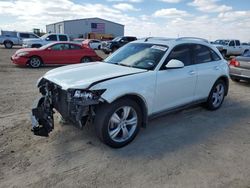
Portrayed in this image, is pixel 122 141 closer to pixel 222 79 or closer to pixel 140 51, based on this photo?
pixel 140 51

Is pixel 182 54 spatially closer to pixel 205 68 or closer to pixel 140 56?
pixel 205 68

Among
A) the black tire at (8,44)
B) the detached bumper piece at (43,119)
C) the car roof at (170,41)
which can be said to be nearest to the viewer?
the detached bumper piece at (43,119)

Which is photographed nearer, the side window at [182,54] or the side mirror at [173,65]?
the side mirror at [173,65]

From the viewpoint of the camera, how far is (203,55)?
230 inches

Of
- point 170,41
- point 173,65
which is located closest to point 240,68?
point 170,41

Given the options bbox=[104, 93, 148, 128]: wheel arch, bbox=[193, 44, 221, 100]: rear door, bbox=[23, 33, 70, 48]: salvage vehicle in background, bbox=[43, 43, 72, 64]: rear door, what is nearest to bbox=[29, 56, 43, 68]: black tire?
bbox=[43, 43, 72, 64]: rear door

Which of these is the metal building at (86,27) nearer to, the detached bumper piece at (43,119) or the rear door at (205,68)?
the rear door at (205,68)

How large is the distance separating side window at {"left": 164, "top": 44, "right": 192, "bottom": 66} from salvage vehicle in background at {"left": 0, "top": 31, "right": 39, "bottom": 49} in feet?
96.7

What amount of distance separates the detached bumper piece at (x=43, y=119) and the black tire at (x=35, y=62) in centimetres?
966

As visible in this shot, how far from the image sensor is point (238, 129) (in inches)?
205

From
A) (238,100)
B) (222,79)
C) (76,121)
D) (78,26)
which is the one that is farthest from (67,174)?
(78,26)

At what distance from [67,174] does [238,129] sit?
139 inches

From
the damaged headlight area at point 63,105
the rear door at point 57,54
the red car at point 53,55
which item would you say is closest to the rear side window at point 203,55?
the damaged headlight area at point 63,105

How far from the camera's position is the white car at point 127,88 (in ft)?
12.7
